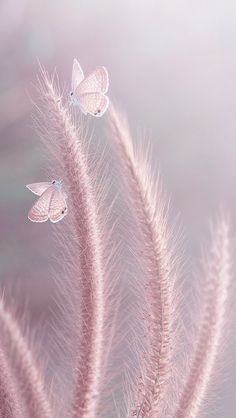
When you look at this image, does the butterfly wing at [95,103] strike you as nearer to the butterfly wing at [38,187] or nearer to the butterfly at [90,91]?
the butterfly at [90,91]

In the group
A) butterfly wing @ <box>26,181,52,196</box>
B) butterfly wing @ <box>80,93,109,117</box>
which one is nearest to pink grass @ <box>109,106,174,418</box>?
butterfly wing @ <box>80,93,109,117</box>

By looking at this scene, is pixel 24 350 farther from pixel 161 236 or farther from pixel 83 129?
pixel 83 129

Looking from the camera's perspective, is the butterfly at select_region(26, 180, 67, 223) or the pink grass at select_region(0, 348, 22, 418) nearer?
the pink grass at select_region(0, 348, 22, 418)

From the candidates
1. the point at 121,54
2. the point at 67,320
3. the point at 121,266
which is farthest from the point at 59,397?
the point at 121,54

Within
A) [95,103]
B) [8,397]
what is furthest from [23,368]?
[95,103]

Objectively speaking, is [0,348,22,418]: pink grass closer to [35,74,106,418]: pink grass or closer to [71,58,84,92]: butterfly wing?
[35,74,106,418]: pink grass

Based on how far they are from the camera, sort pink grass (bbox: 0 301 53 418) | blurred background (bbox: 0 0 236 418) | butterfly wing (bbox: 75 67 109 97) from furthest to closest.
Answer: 1. blurred background (bbox: 0 0 236 418)
2. butterfly wing (bbox: 75 67 109 97)
3. pink grass (bbox: 0 301 53 418)

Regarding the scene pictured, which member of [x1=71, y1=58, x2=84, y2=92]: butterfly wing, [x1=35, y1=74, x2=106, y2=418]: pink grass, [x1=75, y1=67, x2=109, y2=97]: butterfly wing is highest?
[x1=71, y1=58, x2=84, y2=92]: butterfly wing
